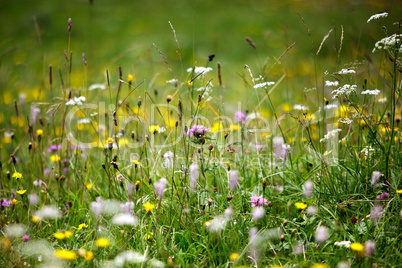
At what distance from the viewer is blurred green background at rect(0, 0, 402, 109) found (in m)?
5.36

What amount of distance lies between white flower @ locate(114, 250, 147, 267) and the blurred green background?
3247 millimetres

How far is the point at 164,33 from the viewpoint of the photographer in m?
7.33

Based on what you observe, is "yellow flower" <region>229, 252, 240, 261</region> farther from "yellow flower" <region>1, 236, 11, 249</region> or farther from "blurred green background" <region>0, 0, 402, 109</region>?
"blurred green background" <region>0, 0, 402, 109</region>

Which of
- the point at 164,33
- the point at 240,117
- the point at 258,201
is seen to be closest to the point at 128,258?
the point at 258,201

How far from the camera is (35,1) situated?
9.34 m

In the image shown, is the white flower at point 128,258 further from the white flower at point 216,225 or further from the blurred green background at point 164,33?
the blurred green background at point 164,33

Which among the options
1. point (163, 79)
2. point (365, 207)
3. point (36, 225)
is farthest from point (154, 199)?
point (163, 79)

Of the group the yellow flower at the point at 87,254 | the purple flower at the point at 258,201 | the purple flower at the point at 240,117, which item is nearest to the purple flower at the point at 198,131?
the purple flower at the point at 258,201

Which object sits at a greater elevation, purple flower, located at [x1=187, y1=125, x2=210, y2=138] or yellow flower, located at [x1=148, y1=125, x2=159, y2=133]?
purple flower, located at [x1=187, y1=125, x2=210, y2=138]

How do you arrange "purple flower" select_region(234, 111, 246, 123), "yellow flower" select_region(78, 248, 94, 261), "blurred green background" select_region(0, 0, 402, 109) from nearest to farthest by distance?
"yellow flower" select_region(78, 248, 94, 261)
"purple flower" select_region(234, 111, 246, 123)
"blurred green background" select_region(0, 0, 402, 109)

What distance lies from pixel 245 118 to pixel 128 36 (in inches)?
224

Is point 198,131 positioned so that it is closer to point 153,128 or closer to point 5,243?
point 153,128

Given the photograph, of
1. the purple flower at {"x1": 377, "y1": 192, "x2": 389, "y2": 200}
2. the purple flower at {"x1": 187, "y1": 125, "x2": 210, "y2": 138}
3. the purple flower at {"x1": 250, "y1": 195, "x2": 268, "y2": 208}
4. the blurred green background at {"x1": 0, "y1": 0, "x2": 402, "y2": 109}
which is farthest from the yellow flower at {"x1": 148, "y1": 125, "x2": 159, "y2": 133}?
the blurred green background at {"x1": 0, "y1": 0, "x2": 402, "y2": 109}

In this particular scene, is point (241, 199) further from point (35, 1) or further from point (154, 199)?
point (35, 1)
